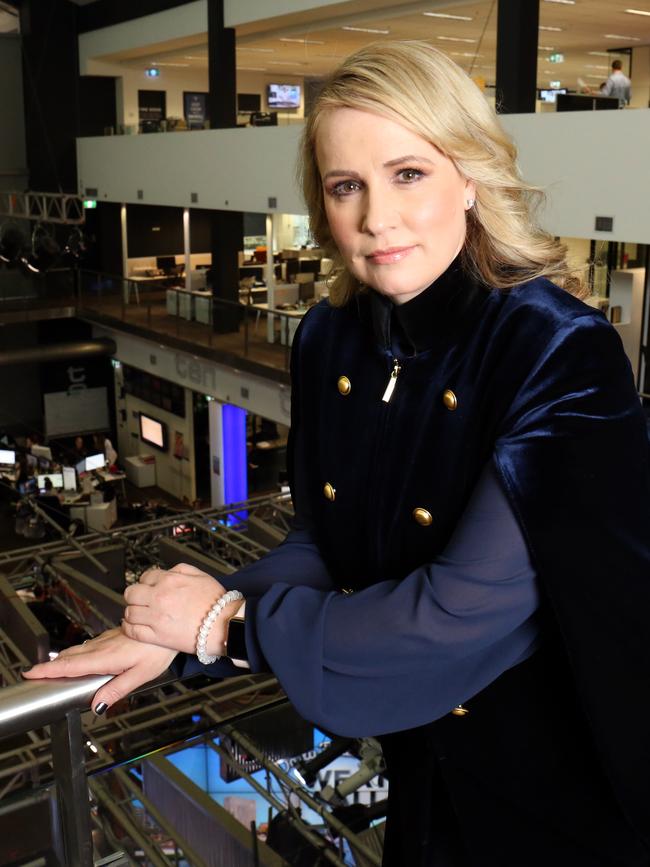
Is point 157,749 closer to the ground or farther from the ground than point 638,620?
closer to the ground

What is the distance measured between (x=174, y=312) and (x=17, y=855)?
1724cm

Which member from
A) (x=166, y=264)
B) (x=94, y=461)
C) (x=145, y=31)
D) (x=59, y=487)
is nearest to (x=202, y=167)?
(x=145, y=31)

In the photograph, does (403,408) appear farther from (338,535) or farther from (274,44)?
(274,44)

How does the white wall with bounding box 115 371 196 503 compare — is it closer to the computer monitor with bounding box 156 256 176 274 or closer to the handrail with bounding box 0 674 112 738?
the computer monitor with bounding box 156 256 176 274

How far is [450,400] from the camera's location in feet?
4.17

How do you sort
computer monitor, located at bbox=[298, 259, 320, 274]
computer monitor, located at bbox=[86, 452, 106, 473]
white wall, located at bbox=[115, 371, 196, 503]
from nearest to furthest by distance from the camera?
computer monitor, located at bbox=[86, 452, 106, 473], computer monitor, located at bbox=[298, 259, 320, 274], white wall, located at bbox=[115, 371, 196, 503]

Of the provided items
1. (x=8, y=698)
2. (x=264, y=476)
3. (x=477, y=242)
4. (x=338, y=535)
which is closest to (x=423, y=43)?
(x=477, y=242)

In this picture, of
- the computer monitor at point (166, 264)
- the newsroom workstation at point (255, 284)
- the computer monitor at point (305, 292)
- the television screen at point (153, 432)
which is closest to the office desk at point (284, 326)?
the newsroom workstation at point (255, 284)

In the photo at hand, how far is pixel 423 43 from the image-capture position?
1256mm

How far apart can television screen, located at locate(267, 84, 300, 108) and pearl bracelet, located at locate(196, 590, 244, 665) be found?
25.3 m

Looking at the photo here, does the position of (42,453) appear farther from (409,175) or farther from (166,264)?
(409,175)

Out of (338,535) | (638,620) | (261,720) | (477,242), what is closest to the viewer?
(638,620)

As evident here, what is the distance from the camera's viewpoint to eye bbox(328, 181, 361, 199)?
125cm

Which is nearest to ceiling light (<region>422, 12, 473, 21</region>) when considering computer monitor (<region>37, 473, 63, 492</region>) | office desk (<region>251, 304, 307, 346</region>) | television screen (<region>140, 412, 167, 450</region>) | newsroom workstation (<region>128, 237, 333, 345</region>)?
newsroom workstation (<region>128, 237, 333, 345</region>)
